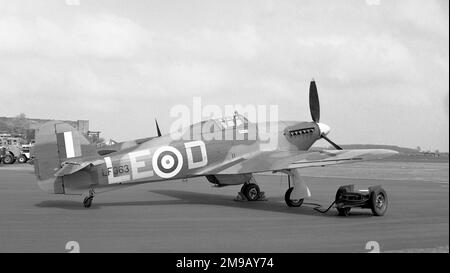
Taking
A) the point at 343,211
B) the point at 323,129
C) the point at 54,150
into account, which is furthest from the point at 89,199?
the point at 323,129

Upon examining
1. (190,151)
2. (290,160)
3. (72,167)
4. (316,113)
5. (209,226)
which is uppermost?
(316,113)

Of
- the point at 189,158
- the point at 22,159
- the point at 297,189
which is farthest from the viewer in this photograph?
the point at 22,159

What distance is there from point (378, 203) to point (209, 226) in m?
4.33

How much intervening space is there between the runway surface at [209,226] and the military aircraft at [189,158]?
0.75 meters

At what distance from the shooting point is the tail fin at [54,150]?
12.3 meters

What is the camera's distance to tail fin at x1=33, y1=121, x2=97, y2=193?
12328 millimetres

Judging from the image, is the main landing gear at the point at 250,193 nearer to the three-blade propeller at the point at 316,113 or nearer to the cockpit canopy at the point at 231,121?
the cockpit canopy at the point at 231,121

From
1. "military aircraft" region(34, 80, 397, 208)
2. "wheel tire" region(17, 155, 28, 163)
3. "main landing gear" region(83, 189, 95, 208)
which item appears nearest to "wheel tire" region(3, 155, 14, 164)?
"wheel tire" region(17, 155, 28, 163)

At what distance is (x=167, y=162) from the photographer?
13102 millimetres

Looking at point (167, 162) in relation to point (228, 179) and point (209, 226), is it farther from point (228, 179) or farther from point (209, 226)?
point (209, 226)

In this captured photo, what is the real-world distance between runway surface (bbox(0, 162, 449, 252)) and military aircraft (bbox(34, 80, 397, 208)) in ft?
2.44

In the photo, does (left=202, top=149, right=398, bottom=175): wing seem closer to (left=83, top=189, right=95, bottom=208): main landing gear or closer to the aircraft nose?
the aircraft nose

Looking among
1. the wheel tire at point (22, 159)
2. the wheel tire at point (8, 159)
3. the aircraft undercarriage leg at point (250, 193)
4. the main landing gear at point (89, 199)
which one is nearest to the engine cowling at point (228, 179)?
the aircraft undercarriage leg at point (250, 193)
